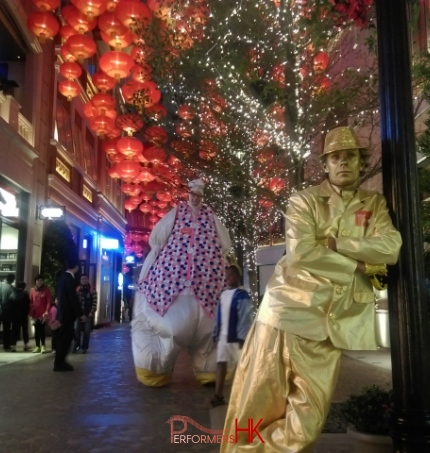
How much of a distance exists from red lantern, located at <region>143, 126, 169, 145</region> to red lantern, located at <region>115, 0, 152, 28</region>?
106 inches

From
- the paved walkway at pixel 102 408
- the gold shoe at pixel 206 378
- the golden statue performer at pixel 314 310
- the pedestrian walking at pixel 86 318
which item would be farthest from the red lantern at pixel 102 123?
the golden statue performer at pixel 314 310

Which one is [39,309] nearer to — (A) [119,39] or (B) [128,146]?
(B) [128,146]

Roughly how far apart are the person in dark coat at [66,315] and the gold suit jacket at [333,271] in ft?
22.0

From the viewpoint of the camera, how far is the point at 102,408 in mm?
5668

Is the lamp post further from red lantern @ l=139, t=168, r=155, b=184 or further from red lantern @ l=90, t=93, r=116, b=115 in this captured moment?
red lantern @ l=139, t=168, r=155, b=184

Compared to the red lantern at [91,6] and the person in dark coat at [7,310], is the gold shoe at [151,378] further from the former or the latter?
the red lantern at [91,6]

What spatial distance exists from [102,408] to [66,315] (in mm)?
3617

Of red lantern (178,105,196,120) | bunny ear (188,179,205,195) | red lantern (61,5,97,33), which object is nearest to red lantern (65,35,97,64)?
red lantern (61,5,97,33)

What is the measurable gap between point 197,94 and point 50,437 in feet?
19.7

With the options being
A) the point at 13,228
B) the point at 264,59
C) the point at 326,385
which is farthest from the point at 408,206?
the point at 13,228

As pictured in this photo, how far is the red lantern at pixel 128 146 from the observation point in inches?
570

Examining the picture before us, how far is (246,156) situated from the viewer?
9.13m

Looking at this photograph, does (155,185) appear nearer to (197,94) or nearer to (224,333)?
(197,94)

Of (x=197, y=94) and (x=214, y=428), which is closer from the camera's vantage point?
(x=214, y=428)
